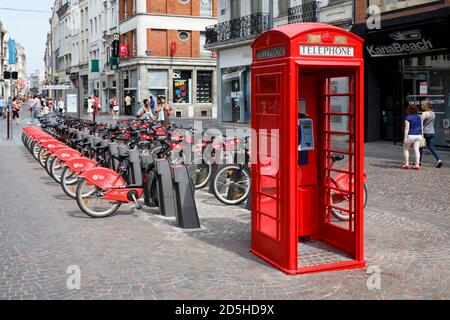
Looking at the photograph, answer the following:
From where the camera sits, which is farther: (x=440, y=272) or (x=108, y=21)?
(x=108, y=21)

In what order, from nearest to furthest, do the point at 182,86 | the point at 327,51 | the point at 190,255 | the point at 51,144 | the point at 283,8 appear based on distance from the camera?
→ 1. the point at 327,51
2. the point at 190,255
3. the point at 51,144
4. the point at 283,8
5. the point at 182,86

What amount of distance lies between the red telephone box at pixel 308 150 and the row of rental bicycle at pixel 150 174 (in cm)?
181

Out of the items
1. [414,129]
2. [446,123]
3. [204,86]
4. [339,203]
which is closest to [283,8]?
[446,123]

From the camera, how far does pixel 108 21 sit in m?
55.7

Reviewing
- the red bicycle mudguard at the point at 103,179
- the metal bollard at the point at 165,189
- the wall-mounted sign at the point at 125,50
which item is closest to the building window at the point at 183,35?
the wall-mounted sign at the point at 125,50

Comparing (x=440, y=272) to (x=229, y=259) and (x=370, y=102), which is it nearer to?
(x=229, y=259)

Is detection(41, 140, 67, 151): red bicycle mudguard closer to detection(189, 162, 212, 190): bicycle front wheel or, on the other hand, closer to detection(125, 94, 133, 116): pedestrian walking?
detection(189, 162, 212, 190): bicycle front wheel

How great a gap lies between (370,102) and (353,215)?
1528 centimetres

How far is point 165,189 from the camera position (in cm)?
891

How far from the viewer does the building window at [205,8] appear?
4697 cm

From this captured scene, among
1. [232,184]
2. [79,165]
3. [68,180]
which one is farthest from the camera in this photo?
[68,180]

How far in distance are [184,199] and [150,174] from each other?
1.42m

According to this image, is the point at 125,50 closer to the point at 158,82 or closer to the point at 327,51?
the point at 158,82
